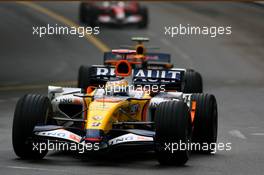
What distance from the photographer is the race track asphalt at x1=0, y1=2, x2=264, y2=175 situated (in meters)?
17.0

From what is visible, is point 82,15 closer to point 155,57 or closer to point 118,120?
point 155,57

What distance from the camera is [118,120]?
17766 mm

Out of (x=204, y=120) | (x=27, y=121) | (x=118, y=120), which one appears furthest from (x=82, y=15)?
(x=27, y=121)

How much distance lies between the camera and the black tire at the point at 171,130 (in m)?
16.5

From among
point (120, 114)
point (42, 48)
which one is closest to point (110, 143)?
point (120, 114)

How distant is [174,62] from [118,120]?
2353cm

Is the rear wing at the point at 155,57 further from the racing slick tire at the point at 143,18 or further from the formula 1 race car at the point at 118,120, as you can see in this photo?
the racing slick tire at the point at 143,18

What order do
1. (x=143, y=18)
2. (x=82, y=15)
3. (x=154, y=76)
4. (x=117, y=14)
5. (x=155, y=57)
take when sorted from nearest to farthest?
(x=154, y=76)
(x=155, y=57)
(x=143, y=18)
(x=117, y=14)
(x=82, y=15)

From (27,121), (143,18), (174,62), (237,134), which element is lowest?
(237,134)

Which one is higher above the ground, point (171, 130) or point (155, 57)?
point (155, 57)

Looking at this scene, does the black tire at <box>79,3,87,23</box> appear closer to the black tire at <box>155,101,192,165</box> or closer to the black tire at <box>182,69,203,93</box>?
the black tire at <box>182,69,203,93</box>

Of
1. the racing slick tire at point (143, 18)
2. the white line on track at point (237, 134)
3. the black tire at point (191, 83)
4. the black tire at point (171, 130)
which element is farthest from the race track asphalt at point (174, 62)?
the black tire at point (191, 83)

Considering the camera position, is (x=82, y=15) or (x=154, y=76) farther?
(x=82, y=15)

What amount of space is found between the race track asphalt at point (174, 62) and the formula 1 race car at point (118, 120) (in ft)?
1.04
